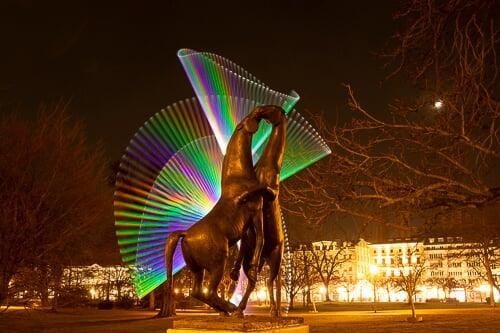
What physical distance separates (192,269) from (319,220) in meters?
4.89

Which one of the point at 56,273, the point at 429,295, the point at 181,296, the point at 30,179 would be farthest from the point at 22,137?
the point at 429,295

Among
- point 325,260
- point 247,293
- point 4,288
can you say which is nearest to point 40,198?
point 4,288

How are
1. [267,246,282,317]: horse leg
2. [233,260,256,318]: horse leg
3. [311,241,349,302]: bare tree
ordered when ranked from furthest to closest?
[311,241,349,302]: bare tree, [267,246,282,317]: horse leg, [233,260,256,318]: horse leg

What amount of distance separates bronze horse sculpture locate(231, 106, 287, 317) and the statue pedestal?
1.31 feet

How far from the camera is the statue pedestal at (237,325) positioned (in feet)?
22.3

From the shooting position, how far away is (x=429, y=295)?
442 ft

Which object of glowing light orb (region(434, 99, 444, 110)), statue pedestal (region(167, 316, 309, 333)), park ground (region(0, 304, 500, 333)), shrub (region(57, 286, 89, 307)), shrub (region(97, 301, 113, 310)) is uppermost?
glowing light orb (region(434, 99, 444, 110))

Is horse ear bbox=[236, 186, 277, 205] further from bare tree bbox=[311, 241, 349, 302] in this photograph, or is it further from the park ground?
bare tree bbox=[311, 241, 349, 302]

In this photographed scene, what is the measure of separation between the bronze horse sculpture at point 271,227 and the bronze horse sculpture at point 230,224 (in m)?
0.04

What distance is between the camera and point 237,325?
22.3ft

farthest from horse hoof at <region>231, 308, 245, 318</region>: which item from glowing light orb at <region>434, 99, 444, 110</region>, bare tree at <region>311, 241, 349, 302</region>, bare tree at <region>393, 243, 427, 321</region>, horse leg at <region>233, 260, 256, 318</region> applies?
bare tree at <region>311, 241, 349, 302</region>

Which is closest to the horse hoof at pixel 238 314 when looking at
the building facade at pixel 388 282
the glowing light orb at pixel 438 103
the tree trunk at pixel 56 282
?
the glowing light orb at pixel 438 103

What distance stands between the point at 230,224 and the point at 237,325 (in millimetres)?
1301

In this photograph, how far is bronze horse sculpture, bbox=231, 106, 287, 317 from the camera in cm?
763
